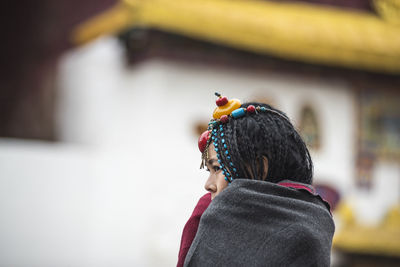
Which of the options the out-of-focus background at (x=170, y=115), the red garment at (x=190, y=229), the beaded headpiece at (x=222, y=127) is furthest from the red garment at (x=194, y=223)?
the out-of-focus background at (x=170, y=115)

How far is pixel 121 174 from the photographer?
618 centimetres

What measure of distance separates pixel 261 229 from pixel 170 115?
15.4ft

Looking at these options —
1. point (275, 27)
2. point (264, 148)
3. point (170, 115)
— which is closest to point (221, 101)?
point (264, 148)

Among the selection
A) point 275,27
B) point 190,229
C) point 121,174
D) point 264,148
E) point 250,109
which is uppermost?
point 275,27

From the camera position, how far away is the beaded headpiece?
1688 mm

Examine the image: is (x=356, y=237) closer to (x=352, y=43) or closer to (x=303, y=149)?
(x=352, y=43)

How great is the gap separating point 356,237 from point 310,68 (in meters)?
1.90

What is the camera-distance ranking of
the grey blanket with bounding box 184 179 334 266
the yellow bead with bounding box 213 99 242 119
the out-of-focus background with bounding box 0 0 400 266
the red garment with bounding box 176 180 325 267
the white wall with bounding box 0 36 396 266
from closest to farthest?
the grey blanket with bounding box 184 179 334 266
the red garment with bounding box 176 180 325 267
the yellow bead with bounding box 213 99 242 119
the white wall with bounding box 0 36 396 266
the out-of-focus background with bounding box 0 0 400 266

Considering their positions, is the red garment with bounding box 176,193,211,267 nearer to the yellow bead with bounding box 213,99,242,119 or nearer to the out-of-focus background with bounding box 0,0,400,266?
the yellow bead with bounding box 213,99,242,119

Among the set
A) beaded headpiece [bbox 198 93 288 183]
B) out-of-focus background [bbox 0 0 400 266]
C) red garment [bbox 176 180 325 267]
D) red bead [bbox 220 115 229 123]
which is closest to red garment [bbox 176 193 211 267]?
red garment [bbox 176 180 325 267]

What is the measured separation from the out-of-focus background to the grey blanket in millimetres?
4394

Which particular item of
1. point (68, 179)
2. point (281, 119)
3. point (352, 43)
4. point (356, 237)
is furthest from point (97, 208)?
point (281, 119)

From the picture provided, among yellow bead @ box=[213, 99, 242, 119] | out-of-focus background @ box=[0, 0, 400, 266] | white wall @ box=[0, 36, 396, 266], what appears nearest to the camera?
yellow bead @ box=[213, 99, 242, 119]

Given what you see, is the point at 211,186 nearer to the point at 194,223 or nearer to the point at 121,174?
the point at 194,223
